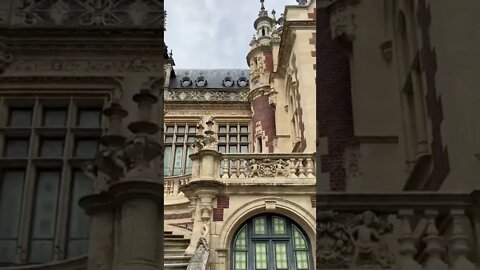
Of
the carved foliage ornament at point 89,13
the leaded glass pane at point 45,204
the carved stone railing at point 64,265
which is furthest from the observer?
the carved foliage ornament at point 89,13

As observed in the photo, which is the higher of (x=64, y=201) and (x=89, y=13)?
(x=89, y=13)

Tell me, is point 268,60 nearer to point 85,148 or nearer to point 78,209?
point 85,148

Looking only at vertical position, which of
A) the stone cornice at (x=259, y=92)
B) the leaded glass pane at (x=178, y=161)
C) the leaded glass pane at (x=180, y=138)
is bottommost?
the leaded glass pane at (x=178, y=161)

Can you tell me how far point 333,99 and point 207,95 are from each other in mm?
16443

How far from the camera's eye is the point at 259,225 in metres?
14.7

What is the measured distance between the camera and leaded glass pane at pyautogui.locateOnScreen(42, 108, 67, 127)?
25.8 feet

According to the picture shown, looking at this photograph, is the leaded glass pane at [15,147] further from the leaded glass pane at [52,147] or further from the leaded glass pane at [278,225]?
the leaded glass pane at [278,225]

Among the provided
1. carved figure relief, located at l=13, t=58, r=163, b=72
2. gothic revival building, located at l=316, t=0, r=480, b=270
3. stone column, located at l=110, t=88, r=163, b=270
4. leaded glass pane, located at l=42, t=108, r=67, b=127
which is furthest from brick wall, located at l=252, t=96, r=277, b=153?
stone column, located at l=110, t=88, r=163, b=270

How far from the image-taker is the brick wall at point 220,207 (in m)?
14.5

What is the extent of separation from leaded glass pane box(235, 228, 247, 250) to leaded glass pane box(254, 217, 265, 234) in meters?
0.27

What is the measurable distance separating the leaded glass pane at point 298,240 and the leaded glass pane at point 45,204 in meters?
7.76

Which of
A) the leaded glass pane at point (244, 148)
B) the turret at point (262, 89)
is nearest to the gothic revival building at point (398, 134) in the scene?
the turret at point (262, 89)

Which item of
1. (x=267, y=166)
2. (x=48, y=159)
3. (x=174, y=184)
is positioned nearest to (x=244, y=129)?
(x=174, y=184)

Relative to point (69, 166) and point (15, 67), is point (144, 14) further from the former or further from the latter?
point (69, 166)
